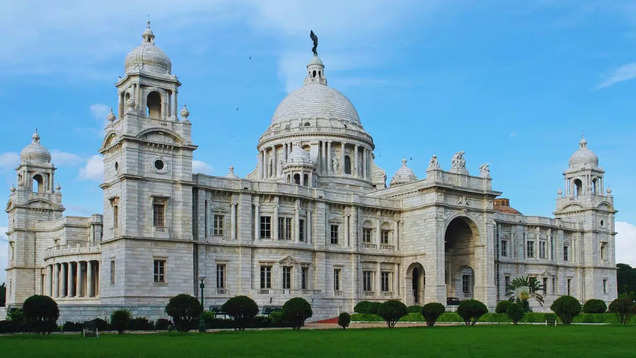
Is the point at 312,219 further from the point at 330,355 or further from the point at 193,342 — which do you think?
the point at 330,355

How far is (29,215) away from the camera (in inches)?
3430

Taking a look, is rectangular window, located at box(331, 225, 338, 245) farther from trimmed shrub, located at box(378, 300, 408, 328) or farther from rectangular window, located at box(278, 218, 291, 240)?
trimmed shrub, located at box(378, 300, 408, 328)

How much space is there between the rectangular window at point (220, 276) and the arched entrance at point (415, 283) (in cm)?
2007

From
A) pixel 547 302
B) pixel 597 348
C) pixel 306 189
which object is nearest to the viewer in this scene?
pixel 597 348

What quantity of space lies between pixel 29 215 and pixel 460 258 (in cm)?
4746

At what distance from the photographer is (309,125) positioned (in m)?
91.0

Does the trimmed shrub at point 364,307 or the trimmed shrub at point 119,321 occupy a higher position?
the trimmed shrub at point 119,321

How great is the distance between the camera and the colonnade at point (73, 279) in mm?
71875

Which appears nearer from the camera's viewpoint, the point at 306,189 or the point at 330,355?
the point at 330,355

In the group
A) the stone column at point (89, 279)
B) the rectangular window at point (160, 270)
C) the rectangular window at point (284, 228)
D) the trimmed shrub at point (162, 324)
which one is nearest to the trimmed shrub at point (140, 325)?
the trimmed shrub at point (162, 324)

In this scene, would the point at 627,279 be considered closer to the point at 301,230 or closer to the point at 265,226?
A: the point at 301,230

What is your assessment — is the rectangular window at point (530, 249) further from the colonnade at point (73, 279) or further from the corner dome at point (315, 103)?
the colonnade at point (73, 279)

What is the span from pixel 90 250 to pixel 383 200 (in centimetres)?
2796

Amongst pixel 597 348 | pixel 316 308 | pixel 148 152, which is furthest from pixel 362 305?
pixel 597 348
